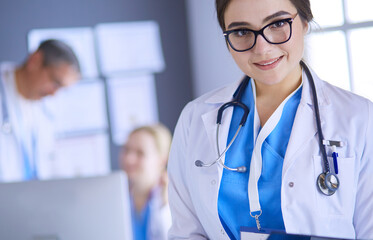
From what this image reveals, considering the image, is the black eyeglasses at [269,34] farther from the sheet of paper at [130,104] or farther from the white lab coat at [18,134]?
the white lab coat at [18,134]

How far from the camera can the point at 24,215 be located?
130cm

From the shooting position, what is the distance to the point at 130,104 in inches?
125

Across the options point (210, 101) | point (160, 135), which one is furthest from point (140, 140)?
point (210, 101)

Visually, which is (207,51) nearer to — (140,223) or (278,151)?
(140,223)

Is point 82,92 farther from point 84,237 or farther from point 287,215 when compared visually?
point 287,215

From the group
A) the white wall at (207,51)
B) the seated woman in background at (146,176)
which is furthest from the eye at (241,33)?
the seated woman in background at (146,176)

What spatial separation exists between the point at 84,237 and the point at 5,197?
0.83ft

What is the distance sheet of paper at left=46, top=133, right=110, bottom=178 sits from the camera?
306 centimetres

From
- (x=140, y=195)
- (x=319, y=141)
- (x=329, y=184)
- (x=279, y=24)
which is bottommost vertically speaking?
(x=140, y=195)

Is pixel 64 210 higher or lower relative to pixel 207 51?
lower

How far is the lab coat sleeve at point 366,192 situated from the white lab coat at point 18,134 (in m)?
2.23

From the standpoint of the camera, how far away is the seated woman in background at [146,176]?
311cm

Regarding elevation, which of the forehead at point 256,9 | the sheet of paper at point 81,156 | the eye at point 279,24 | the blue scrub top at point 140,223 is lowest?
the blue scrub top at point 140,223

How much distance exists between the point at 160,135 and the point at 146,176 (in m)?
0.30
